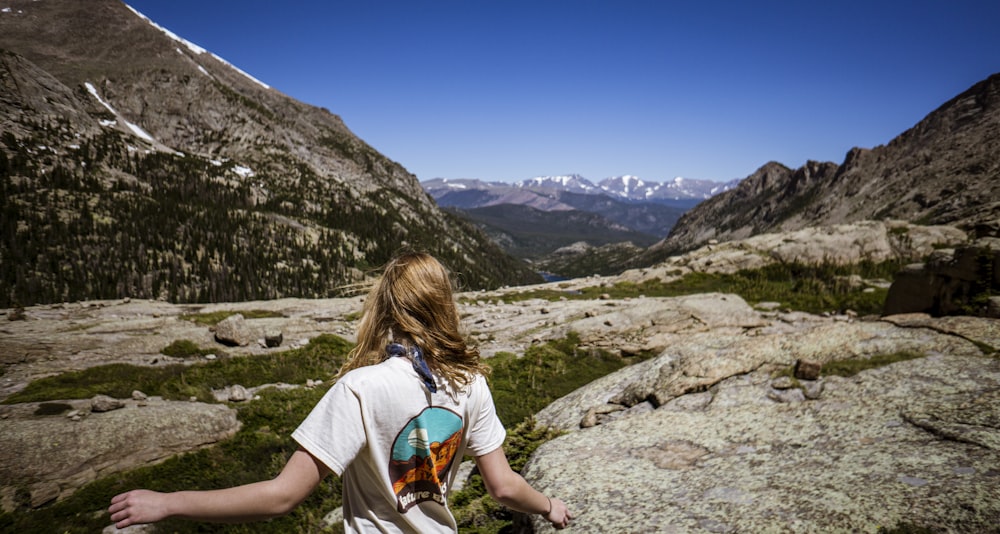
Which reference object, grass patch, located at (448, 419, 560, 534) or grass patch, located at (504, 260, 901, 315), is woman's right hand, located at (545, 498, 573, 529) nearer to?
grass patch, located at (448, 419, 560, 534)

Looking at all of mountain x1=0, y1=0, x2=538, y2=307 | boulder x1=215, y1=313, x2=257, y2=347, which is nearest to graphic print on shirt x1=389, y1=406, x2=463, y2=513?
boulder x1=215, y1=313, x2=257, y2=347

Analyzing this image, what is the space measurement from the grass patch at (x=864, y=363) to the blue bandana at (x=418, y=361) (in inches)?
386

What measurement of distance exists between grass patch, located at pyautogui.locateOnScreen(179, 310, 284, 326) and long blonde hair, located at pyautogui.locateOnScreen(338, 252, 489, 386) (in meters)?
31.0

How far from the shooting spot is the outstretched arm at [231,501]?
229 cm

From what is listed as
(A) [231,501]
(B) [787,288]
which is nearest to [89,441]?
(A) [231,501]

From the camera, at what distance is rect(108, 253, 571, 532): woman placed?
9.03ft

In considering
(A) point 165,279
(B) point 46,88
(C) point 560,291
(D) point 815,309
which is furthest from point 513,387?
(B) point 46,88

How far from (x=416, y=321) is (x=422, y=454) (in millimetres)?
1041

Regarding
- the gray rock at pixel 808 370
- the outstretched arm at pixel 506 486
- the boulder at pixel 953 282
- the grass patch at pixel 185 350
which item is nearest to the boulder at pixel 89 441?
the grass patch at pixel 185 350

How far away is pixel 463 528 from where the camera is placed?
24.7ft

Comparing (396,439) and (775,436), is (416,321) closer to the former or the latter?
(396,439)

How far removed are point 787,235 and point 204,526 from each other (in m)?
50.3

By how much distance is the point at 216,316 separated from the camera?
105ft

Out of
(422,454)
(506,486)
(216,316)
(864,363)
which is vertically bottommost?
(216,316)
